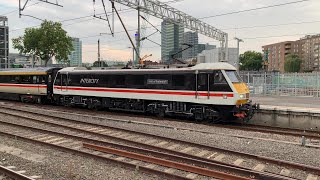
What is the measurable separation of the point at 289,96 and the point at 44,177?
80.7 ft

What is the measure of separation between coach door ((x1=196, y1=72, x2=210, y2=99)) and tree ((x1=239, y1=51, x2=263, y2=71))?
110m

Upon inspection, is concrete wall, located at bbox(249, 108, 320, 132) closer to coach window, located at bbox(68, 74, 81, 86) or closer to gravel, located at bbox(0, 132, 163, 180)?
gravel, located at bbox(0, 132, 163, 180)

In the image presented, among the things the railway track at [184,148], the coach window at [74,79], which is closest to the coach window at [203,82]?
the railway track at [184,148]

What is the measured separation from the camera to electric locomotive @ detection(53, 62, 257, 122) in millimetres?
16844

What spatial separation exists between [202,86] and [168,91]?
86.7 inches

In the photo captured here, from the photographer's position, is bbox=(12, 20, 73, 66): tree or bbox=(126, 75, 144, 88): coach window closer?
bbox=(126, 75, 144, 88): coach window

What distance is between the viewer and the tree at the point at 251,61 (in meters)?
126

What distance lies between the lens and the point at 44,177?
8625 mm

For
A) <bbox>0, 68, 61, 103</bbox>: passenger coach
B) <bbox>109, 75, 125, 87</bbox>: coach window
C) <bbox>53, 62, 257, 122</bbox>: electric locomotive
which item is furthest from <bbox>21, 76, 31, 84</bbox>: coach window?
<bbox>109, 75, 125, 87</bbox>: coach window

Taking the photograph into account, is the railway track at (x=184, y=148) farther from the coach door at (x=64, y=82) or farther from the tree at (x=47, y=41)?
the tree at (x=47, y=41)

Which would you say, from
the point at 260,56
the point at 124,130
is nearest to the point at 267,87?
the point at 124,130

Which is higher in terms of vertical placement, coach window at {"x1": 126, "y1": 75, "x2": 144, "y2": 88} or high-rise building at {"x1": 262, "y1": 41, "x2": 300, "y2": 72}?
high-rise building at {"x1": 262, "y1": 41, "x2": 300, "y2": 72}

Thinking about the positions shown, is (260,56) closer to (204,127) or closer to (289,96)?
(289,96)

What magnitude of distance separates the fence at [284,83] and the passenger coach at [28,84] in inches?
683
